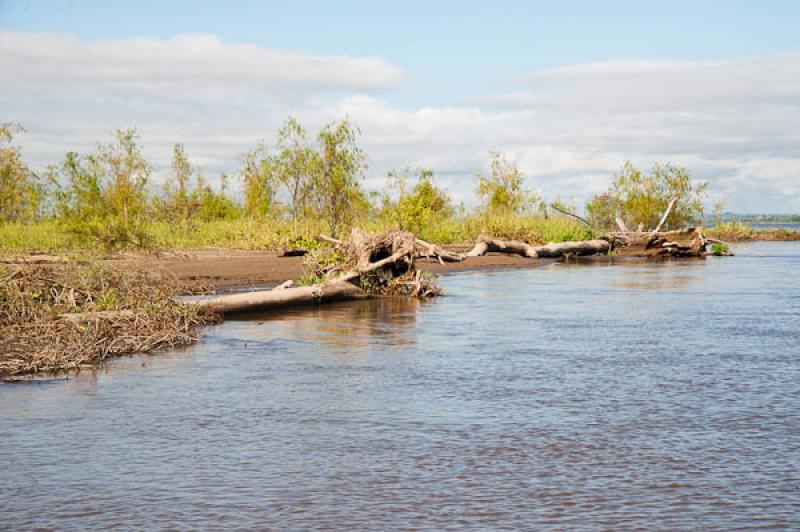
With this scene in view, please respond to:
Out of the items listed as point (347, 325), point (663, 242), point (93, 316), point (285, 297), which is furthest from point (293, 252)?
point (93, 316)

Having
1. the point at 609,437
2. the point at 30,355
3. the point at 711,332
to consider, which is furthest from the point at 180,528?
the point at 711,332

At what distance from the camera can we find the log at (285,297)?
17734 millimetres

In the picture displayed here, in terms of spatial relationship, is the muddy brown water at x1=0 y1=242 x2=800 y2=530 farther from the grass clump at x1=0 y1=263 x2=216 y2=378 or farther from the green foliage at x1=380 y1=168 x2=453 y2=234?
the green foliage at x1=380 y1=168 x2=453 y2=234

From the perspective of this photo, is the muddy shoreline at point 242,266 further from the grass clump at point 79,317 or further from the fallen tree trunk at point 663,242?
the fallen tree trunk at point 663,242

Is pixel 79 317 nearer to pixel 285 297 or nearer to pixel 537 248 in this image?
pixel 285 297

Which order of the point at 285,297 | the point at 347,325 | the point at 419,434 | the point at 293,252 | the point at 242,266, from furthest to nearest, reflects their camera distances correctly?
1. the point at 293,252
2. the point at 242,266
3. the point at 285,297
4. the point at 347,325
5. the point at 419,434

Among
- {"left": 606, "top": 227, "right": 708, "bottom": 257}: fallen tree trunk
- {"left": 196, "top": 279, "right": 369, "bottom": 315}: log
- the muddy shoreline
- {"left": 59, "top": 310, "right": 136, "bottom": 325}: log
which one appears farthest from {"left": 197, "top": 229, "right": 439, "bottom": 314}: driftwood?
{"left": 606, "top": 227, "right": 708, "bottom": 257}: fallen tree trunk

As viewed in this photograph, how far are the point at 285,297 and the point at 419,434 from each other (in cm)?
1136

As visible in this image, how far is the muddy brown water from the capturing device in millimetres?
6402

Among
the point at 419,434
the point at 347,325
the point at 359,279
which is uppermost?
the point at 359,279

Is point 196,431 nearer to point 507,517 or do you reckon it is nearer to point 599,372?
point 507,517

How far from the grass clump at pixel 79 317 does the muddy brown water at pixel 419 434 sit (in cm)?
50

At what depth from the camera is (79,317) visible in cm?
1350

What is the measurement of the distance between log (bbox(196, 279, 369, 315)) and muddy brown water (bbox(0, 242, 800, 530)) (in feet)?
6.62
